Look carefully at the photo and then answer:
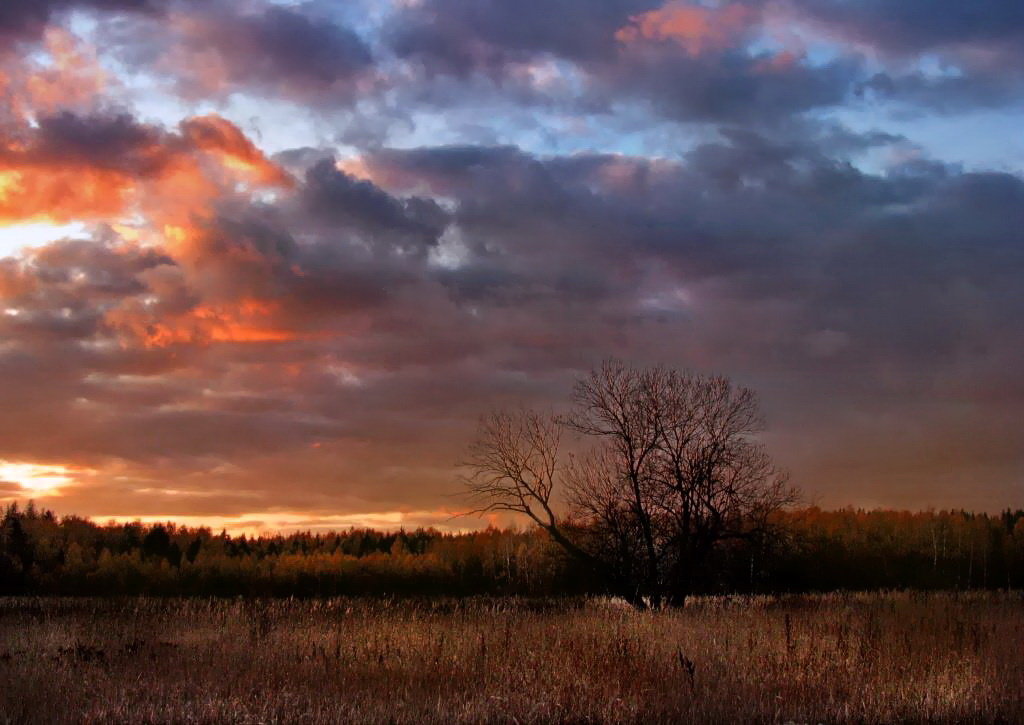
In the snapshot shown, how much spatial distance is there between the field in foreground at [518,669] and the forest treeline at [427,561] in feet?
126

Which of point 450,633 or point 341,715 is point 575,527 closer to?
point 450,633

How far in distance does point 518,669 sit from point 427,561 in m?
96.7

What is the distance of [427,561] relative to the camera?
108562 millimetres

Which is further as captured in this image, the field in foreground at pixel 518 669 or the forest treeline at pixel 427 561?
the forest treeline at pixel 427 561

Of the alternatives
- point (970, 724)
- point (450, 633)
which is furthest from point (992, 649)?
point (450, 633)

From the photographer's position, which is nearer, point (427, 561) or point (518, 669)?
point (518, 669)

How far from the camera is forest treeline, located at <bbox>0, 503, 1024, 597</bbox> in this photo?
7314 centimetres

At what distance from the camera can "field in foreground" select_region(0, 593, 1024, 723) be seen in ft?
39.1

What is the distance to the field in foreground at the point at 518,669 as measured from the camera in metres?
11.9

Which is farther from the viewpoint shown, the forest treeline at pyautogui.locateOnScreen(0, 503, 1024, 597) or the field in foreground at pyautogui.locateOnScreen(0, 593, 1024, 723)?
the forest treeline at pyautogui.locateOnScreen(0, 503, 1024, 597)

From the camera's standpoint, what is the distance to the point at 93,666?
50.5 ft

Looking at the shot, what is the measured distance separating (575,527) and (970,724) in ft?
61.0

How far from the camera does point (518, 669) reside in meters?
14.2

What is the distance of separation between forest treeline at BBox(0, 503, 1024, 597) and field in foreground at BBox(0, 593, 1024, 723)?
3836 cm
